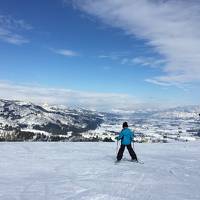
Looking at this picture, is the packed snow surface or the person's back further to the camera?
the person's back

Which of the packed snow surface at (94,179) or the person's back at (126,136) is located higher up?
the person's back at (126,136)

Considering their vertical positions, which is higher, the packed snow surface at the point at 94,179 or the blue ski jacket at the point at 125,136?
Result: the blue ski jacket at the point at 125,136

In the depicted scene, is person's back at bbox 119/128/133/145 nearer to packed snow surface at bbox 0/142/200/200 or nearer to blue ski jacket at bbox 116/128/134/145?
blue ski jacket at bbox 116/128/134/145

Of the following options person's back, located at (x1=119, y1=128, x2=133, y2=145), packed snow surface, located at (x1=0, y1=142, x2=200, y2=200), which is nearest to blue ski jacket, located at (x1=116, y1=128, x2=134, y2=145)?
person's back, located at (x1=119, y1=128, x2=133, y2=145)

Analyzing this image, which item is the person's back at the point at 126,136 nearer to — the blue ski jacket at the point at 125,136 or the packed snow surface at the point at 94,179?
the blue ski jacket at the point at 125,136

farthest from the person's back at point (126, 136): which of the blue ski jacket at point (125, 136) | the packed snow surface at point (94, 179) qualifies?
the packed snow surface at point (94, 179)

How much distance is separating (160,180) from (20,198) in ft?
20.7

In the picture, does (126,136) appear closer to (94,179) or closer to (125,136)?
(125,136)

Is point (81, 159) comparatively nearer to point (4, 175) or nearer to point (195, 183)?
point (4, 175)

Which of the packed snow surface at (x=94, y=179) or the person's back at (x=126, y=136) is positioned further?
the person's back at (x=126, y=136)

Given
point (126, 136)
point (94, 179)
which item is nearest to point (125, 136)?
point (126, 136)

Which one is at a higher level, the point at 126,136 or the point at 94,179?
the point at 126,136

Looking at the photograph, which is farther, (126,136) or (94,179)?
(126,136)

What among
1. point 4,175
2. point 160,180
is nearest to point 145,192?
point 160,180
